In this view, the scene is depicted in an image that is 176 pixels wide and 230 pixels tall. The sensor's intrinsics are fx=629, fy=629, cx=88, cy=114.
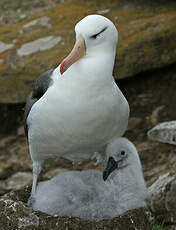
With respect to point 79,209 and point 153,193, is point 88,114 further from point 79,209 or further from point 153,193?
point 153,193

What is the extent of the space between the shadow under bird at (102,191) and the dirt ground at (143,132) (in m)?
1.49

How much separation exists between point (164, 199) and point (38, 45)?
2973 mm

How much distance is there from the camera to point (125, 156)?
4609 millimetres

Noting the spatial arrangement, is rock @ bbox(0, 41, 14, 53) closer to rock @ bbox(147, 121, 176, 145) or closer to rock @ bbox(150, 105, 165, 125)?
rock @ bbox(150, 105, 165, 125)

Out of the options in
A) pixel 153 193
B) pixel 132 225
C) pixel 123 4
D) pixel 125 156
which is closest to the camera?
pixel 132 225

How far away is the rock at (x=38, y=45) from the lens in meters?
7.17

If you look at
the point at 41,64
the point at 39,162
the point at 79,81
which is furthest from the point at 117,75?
the point at 79,81

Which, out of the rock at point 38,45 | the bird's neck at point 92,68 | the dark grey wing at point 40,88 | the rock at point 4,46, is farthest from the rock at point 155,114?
the bird's neck at point 92,68

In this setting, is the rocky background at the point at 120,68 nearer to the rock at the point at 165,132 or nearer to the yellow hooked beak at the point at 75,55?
the rock at the point at 165,132

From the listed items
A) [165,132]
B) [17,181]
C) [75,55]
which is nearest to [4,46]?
[17,181]

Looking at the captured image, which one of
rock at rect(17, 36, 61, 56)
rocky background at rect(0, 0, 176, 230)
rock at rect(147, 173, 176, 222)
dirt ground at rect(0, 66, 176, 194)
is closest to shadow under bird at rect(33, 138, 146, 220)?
rock at rect(147, 173, 176, 222)

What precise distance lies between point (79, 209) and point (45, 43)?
320 cm

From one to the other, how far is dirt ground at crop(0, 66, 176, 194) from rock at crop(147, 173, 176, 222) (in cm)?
99

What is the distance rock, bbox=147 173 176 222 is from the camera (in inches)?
193
